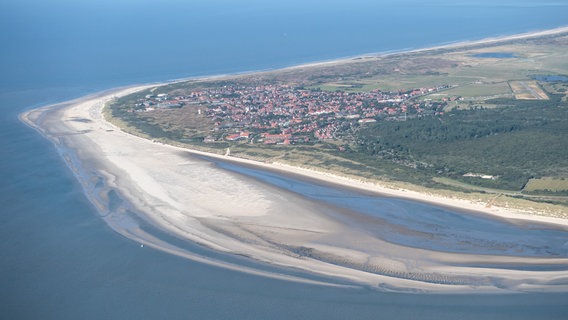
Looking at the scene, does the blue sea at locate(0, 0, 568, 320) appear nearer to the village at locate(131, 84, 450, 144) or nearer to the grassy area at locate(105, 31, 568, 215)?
the grassy area at locate(105, 31, 568, 215)

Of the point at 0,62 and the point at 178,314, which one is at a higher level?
the point at 0,62

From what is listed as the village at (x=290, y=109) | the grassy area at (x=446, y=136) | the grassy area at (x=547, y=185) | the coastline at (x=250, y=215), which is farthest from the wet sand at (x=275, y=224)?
the village at (x=290, y=109)

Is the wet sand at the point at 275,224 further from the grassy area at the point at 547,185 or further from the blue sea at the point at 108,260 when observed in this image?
the grassy area at the point at 547,185

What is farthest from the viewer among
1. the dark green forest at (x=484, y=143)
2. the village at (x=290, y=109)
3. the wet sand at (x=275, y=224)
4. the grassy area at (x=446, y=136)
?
the village at (x=290, y=109)

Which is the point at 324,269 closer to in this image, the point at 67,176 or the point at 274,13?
the point at 67,176

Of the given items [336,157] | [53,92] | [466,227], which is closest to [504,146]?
[336,157]

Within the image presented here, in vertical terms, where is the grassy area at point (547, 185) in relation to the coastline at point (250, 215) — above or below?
below
